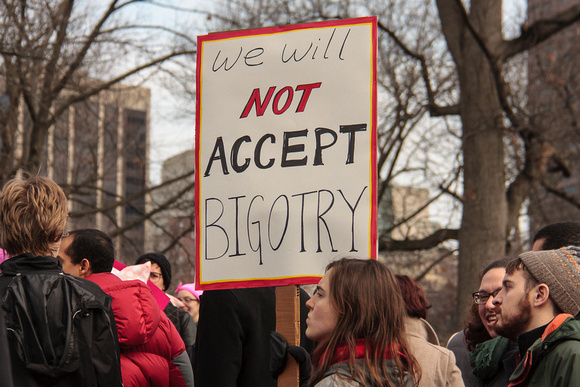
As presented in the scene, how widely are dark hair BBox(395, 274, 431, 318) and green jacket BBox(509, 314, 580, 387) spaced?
2.15 feet

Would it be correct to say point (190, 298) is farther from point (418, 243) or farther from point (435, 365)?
point (418, 243)

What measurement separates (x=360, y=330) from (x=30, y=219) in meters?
1.35

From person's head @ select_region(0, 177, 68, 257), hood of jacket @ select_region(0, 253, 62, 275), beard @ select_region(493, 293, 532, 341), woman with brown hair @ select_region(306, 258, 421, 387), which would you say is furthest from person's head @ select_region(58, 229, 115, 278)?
beard @ select_region(493, 293, 532, 341)

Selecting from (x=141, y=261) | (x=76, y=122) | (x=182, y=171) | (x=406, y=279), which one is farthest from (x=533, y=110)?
(x=406, y=279)

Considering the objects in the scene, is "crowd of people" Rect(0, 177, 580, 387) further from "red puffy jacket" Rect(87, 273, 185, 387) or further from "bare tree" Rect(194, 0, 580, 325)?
"bare tree" Rect(194, 0, 580, 325)

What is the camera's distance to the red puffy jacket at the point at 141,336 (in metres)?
3.39

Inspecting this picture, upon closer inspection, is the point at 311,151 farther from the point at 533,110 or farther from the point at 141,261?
the point at 533,110

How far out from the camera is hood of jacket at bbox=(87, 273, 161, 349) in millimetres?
3377

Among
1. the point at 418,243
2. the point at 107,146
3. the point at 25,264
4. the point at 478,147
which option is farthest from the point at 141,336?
the point at 107,146

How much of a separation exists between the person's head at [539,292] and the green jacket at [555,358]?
10 centimetres

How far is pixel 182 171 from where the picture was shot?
14.3m

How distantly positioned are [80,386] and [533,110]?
13.2 metres

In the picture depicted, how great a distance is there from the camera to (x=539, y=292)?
3.04m

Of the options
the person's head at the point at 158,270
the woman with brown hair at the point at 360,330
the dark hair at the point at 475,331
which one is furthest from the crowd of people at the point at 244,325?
the person's head at the point at 158,270
